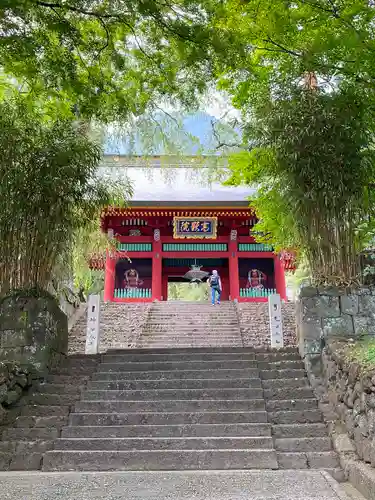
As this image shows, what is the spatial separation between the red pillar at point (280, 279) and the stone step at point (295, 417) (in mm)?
9652

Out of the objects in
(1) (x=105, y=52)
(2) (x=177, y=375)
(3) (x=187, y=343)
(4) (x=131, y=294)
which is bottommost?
(2) (x=177, y=375)

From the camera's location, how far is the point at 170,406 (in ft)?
15.5

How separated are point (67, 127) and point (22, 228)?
152cm

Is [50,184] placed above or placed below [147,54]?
below

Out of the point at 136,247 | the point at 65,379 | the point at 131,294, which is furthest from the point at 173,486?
the point at 136,247

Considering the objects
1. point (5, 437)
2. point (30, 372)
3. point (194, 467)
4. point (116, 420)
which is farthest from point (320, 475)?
point (30, 372)

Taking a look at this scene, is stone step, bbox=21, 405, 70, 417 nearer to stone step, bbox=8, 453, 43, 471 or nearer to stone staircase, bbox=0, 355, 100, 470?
stone staircase, bbox=0, 355, 100, 470

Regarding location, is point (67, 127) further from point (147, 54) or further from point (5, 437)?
point (5, 437)

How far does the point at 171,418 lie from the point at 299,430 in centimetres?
140

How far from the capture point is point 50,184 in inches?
208

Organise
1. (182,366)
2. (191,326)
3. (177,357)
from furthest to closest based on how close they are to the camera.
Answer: (191,326)
(177,357)
(182,366)

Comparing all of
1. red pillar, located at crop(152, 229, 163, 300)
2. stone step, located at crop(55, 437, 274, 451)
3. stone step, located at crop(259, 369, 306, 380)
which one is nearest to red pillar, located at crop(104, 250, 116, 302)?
red pillar, located at crop(152, 229, 163, 300)

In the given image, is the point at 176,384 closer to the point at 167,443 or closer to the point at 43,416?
the point at 167,443

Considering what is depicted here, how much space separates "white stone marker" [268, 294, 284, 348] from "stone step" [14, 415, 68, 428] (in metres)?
3.53
